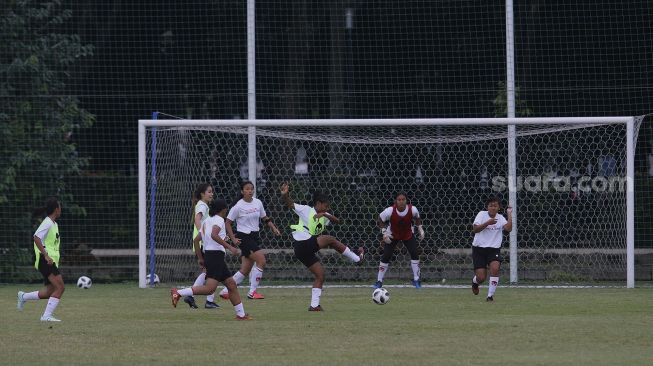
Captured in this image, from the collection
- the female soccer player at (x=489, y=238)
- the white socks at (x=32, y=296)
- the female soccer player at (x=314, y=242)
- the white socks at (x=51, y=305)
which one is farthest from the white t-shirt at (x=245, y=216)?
the white socks at (x=51, y=305)

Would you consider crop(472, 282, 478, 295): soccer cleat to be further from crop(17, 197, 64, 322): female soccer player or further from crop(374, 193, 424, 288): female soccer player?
crop(17, 197, 64, 322): female soccer player

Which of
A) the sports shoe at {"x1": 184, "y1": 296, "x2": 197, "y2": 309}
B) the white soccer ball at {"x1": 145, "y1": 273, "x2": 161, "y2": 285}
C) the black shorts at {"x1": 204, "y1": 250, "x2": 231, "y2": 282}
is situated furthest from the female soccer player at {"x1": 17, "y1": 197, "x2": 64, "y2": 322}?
the white soccer ball at {"x1": 145, "y1": 273, "x2": 161, "y2": 285}

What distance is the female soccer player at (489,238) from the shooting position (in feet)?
60.3

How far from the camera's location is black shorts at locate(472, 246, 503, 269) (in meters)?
18.6

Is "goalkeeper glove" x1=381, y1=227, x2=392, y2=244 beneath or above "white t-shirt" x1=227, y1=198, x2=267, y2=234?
beneath

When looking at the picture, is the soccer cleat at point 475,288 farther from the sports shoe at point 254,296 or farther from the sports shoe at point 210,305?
the sports shoe at point 210,305

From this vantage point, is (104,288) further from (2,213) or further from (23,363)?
(23,363)

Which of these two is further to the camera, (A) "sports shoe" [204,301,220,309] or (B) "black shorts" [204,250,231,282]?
(A) "sports shoe" [204,301,220,309]

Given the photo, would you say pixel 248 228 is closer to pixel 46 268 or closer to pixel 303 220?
pixel 303 220

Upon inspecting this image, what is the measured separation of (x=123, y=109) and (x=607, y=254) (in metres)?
11.5

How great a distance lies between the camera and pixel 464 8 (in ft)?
82.2

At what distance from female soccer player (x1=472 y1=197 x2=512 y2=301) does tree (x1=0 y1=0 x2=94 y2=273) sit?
9.82 metres

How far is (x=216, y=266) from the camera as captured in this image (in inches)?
588

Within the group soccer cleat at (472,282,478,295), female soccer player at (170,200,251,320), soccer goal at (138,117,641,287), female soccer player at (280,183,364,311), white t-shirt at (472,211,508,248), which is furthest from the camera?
soccer goal at (138,117,641,287)
